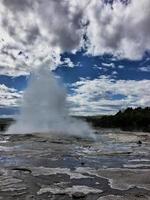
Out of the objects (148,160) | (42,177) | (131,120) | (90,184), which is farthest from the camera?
(131,120)

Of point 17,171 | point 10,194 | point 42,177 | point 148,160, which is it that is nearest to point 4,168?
point 17,171

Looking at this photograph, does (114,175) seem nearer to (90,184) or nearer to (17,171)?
(90,184)

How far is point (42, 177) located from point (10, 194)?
3.45m

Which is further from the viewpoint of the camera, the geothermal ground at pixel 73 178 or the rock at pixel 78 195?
the geothermal ground at pixel 73 178

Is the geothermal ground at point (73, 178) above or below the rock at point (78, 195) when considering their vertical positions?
above

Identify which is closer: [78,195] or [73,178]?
[78,195]

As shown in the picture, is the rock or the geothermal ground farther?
the geothermal ground

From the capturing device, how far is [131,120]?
3957 inches

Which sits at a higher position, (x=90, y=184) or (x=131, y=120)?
(x=131, y=120)

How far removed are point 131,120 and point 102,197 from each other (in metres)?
90.5

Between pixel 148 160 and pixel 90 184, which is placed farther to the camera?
pixel 148 160

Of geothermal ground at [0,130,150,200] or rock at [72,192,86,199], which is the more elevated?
geothermal ground at [0,130,150,200]

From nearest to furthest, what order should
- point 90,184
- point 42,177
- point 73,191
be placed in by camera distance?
point 73,191
point 90,184
point 42,177

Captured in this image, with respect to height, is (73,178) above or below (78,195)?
above
